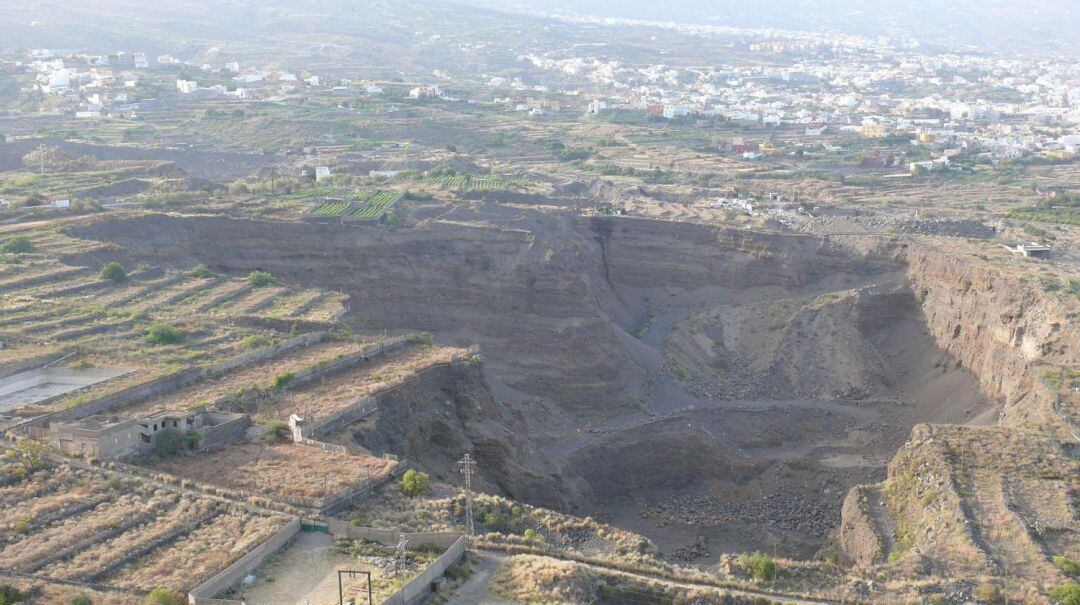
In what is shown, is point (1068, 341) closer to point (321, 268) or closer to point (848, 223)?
point (848, 223)

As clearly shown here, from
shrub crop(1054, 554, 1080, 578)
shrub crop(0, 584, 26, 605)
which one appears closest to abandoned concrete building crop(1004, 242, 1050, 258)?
shrub crop(1054, 554, 1080, 578)

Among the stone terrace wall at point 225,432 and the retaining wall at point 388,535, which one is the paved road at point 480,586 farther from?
the stone terrace wall at point 225,432

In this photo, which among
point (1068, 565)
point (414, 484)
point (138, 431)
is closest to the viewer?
point (1068, 565)

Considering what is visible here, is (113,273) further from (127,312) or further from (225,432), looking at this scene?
(225,432)

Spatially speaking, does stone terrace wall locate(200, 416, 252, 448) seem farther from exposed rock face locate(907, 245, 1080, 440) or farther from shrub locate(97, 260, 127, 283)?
exposed rock face locate(907, 245, 1080, 440)

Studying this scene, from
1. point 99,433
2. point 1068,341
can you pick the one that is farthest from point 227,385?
point 1068,341

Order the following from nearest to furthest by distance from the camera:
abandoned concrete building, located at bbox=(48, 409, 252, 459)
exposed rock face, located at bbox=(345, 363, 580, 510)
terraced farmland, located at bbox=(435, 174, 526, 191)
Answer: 1. abandoned concrete building, located at bbox=(48, 409, 252, 459)
2. exposed rock face, located at bbox=(345, 363, 580, 510)
3. terraced farmland, located at bbox=(435, 174, 526, 191)

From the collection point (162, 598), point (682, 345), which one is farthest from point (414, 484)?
point (682, 345)

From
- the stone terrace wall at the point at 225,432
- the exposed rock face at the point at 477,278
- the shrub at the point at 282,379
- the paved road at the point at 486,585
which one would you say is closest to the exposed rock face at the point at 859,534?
the paved road at the point at 486,585
